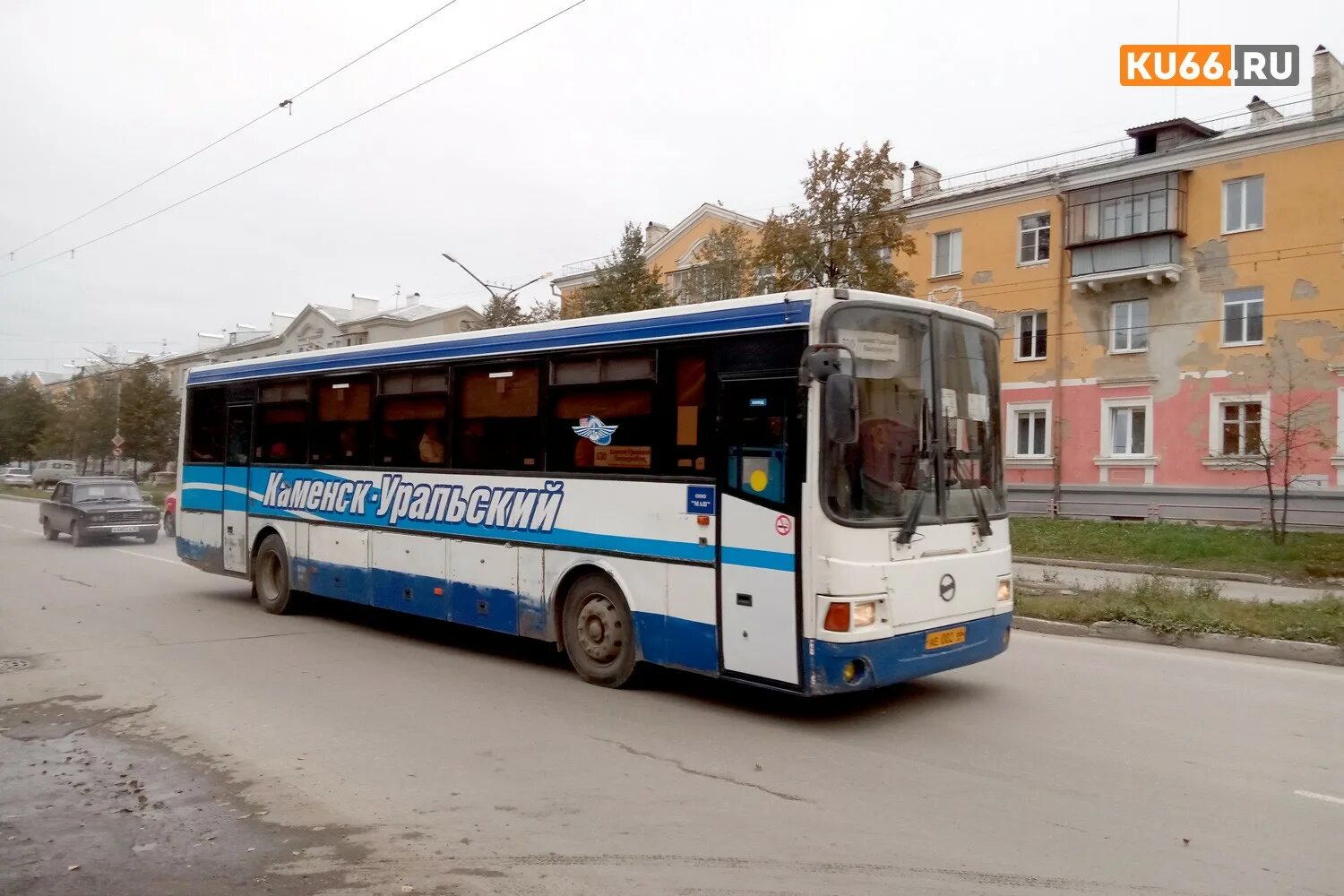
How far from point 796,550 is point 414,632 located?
19.9 ft

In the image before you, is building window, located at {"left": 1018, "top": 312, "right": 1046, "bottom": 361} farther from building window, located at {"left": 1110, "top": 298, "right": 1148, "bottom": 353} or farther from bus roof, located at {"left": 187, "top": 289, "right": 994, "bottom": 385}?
bus roof, located at {"left": 187, "top": 289, "right": 994, "bottom": 385}

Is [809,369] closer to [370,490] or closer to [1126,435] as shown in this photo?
[370,490]

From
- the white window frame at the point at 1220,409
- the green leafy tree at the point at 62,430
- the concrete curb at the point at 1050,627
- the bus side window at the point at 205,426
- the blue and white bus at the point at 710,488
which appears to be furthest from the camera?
the green leafy tree at the point at 62,430

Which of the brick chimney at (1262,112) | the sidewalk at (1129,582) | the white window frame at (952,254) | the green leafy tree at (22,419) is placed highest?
the brick chimney at (1262,112)

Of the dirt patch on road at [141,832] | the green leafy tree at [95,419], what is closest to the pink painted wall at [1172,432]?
the dirt patch on road at [141,832]

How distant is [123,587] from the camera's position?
15836 millimetres

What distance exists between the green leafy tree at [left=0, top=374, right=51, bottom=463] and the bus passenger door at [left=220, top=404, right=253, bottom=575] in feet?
226

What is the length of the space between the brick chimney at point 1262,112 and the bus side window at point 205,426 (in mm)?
28121

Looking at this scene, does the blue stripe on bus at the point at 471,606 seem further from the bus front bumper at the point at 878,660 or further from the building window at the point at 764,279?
the building window at the point at 764,279

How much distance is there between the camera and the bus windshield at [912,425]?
6996mm

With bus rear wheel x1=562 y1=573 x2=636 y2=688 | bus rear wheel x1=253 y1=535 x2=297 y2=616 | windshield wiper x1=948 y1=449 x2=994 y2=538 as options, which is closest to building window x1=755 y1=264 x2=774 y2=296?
Answer: bus rear wheel x1=253 y1=535 x2=297 y2=616

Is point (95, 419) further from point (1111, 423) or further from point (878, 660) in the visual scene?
Answer: point (878, 660)

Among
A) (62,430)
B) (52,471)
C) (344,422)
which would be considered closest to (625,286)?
(344,422)

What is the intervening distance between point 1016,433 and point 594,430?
1064 inches
